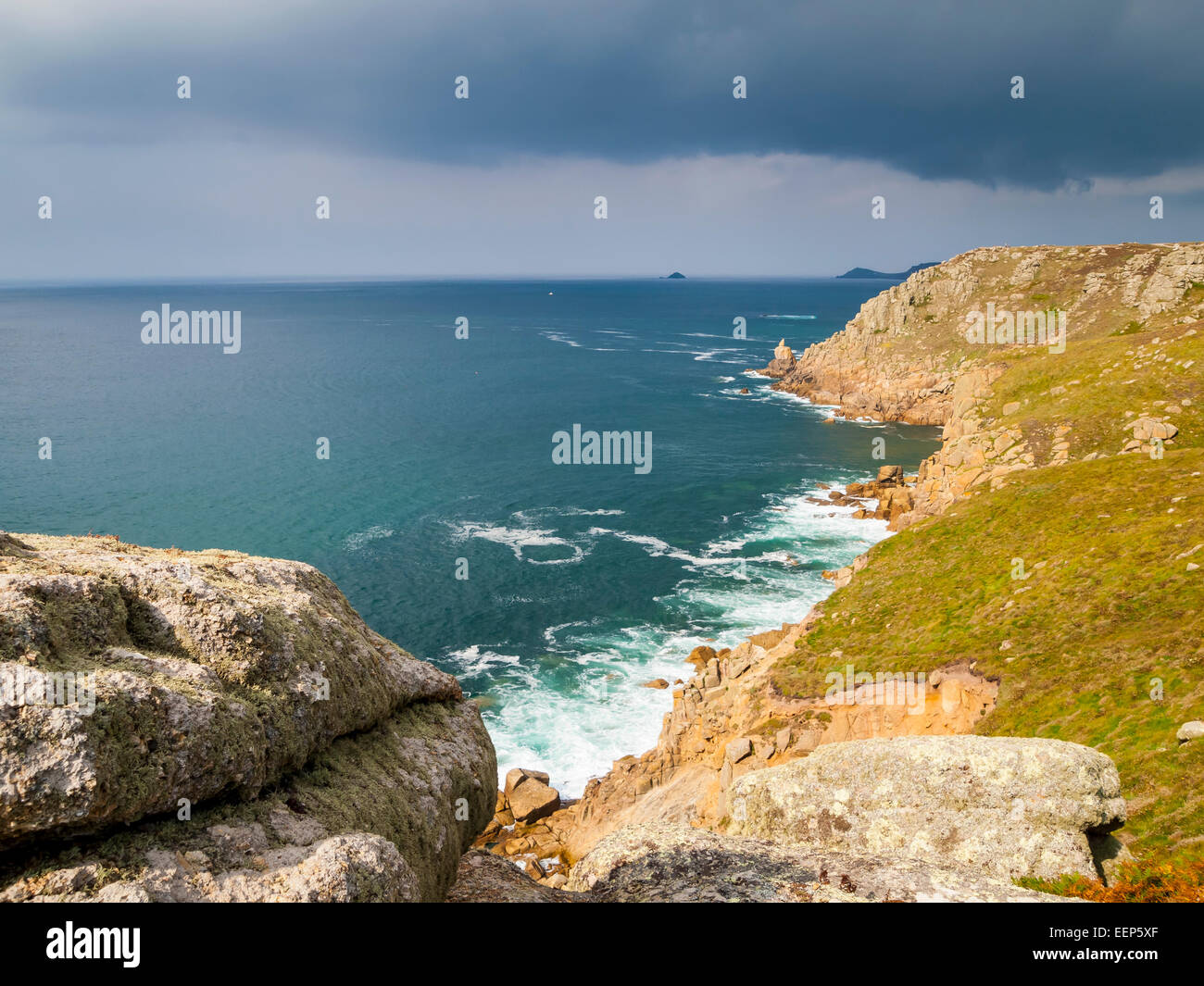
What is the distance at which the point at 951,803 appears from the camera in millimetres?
16406

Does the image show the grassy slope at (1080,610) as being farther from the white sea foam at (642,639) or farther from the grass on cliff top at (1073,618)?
the white sea foam at (642,639)

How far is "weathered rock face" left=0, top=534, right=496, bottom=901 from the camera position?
8438 mm

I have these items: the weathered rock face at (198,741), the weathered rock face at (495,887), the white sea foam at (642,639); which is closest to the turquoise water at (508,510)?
the white sea foam at (642,639)

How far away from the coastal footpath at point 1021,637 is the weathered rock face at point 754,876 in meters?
1.23

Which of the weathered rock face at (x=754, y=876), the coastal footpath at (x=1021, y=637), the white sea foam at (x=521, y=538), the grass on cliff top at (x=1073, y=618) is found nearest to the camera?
the weathered rock face at (x=754, y=876)

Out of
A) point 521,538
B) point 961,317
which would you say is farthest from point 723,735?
point 961,317

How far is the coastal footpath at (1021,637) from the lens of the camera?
23.7 metres

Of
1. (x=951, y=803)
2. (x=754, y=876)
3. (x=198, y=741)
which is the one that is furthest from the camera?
(x=951, y=803)

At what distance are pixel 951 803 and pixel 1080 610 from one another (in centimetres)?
1937

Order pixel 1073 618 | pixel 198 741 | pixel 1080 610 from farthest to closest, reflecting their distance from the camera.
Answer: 1. pixel 1080 610
2. pixel 1073 618
3. pixel 198 741

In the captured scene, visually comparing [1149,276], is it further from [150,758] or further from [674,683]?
[150,758]

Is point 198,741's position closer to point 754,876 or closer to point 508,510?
point 754,876

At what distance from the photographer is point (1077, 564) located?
34.3m

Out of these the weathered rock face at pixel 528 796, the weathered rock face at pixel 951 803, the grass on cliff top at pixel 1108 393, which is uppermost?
the grass on cliff top at pixel 1108 393
